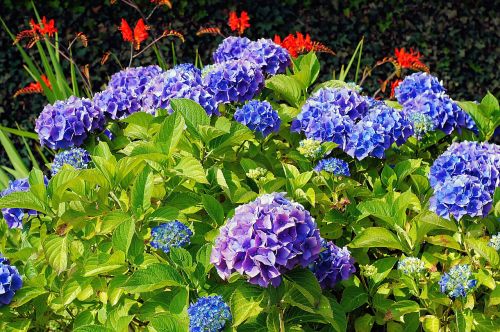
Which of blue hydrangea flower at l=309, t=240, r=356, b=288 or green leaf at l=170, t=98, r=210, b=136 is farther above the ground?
green leaf at l=170, t=98, r=210, b=136

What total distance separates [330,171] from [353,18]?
11.8ft

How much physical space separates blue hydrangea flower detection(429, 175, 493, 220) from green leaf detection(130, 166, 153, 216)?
692mm

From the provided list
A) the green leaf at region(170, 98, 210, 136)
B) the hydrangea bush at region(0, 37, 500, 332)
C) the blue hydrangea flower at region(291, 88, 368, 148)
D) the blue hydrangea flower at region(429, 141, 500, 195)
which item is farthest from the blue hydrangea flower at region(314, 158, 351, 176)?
the green leaf at region(170, 98, 210, 136)

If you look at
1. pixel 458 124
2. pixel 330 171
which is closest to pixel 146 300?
pixel 330 171

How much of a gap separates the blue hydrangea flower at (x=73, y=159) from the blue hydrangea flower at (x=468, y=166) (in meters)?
0.96

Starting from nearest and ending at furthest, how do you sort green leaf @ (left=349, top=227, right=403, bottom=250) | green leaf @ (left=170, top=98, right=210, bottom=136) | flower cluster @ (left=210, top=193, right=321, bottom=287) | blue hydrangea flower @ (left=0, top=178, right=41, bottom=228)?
1. flower cluster @ (left=210, top=193, right=321, bottom=287)
2. green leaf @ (left=349, top=227, right=403, bottom=250)
3. green leaf @ (left=170, top=98, right=210, bottom=136)
4. blue hydrangea flower @ (left=0, top=178, right=41, bottom=228)

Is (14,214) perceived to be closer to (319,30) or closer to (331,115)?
(331,115)

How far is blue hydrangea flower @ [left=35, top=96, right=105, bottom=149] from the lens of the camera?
7.34 feet

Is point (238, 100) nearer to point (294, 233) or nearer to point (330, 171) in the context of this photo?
point (330, 171)

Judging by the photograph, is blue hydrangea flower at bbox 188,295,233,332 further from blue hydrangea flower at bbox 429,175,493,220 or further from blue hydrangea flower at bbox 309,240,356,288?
blue hydrangea flower at bbox 429,175,493,220

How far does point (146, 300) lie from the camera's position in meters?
1.76

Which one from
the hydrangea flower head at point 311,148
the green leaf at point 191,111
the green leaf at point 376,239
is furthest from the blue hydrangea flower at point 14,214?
the green leaf at point 376,239

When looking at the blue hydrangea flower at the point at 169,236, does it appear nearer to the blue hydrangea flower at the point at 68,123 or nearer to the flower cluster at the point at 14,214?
the flower cluster at the point at 14,214

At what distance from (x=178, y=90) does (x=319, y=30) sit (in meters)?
3.32
